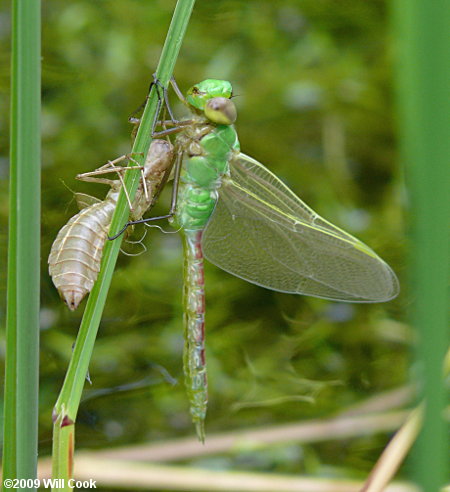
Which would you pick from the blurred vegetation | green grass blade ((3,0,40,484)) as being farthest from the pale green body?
green grass blade ((3,0,40,484))

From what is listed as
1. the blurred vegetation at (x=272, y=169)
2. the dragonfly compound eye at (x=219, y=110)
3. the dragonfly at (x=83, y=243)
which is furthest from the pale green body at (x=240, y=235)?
the blurred vegetation at (x=272, y=169)

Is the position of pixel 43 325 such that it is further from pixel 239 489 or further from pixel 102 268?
pixel 102 268

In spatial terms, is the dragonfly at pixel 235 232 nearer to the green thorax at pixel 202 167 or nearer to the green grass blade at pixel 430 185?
the green thorax at pixel 202 167

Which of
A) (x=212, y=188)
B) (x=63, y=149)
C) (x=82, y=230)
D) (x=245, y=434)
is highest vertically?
(x=63, y=149)

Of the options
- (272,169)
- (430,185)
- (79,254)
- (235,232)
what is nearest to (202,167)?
(235,232)

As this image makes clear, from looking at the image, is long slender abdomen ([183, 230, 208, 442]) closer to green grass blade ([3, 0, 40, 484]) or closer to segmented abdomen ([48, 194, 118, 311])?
segmented abdomen ([48, 194, 118, 311])

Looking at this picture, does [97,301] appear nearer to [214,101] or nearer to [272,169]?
[214,101]

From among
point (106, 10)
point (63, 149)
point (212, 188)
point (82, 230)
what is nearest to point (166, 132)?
point (212, 188)
